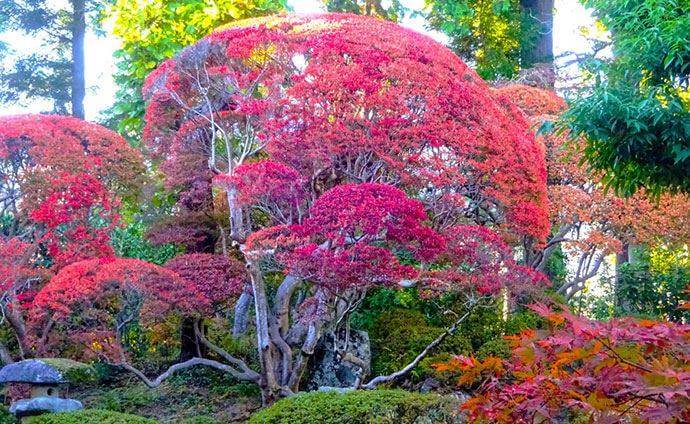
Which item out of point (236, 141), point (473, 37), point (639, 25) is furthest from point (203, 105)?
point (473, 37)

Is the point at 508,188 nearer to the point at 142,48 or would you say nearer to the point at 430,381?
the point at 430,381

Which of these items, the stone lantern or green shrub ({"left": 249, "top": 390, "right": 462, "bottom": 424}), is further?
the stone lantern

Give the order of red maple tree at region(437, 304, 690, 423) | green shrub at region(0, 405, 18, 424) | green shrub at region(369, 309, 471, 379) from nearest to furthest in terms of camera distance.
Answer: red maple tree at region(437, 304, 690, 423) < green shrub at region(0, 405, 18, 424) < green shrub at region(369, 309, 471, 379)

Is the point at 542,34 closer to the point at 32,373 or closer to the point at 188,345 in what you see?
the point at 188,345

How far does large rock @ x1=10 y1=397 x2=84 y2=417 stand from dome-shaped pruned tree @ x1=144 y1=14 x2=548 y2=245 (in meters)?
1.97

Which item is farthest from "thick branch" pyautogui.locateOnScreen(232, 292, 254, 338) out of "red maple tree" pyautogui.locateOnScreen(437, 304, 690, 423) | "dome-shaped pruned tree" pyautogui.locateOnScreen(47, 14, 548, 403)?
"red maple tree" pyautogui.locateOnScreen(437, 304, 690, 423)

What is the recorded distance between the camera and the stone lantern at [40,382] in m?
5.40

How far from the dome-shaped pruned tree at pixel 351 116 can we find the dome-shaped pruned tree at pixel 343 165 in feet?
0.05

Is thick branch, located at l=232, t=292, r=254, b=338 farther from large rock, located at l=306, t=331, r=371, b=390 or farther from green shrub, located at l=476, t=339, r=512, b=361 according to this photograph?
green shrub, located at l=476, t=339, r=512, b=361

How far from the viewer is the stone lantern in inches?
213

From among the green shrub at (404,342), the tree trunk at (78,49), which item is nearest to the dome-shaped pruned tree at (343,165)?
the green shrub at (404,342)

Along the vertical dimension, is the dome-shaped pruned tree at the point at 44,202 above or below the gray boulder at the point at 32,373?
above

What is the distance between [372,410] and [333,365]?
2101 millimetres

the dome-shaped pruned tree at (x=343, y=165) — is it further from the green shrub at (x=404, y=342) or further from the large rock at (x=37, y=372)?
the large rock at (x=37, y=372)
